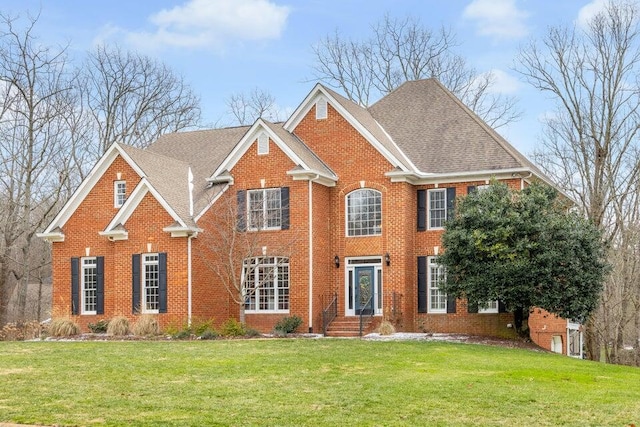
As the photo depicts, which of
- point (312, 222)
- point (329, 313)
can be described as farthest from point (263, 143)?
point (329, 313)

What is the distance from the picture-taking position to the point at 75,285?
1268 inches

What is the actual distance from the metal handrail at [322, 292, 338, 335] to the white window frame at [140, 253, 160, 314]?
5919 millimetres

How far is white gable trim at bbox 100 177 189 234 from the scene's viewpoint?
1188 inches

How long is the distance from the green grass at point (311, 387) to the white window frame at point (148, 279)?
25.9ft

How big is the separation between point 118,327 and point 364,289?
28.2 feet

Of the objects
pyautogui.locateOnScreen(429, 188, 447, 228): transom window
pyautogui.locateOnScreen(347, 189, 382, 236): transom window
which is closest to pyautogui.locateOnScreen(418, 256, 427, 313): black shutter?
pyautogui.locateOnScreen(429, 188, 447, 228): transom window

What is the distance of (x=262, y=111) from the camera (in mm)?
54812

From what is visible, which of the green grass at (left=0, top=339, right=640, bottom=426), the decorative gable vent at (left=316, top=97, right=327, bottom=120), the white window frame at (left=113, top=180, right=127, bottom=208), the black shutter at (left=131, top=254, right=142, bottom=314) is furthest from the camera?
the white window frame at (left=113, top=180, right=127, bottom=208)

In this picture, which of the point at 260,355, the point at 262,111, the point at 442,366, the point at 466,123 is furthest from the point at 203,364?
the point at 262,111

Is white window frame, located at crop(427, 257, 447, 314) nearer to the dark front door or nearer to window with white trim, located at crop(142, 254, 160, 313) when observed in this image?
the dark front door

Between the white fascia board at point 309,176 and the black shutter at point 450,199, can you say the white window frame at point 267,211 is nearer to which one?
the white fascia board at point 309,176

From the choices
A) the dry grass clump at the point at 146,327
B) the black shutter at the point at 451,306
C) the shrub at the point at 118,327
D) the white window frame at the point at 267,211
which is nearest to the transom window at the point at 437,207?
the black shutter at the point at 451,306

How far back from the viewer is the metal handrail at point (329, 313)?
1158 inches

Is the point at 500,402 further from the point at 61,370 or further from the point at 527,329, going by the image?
the point at 527,329
